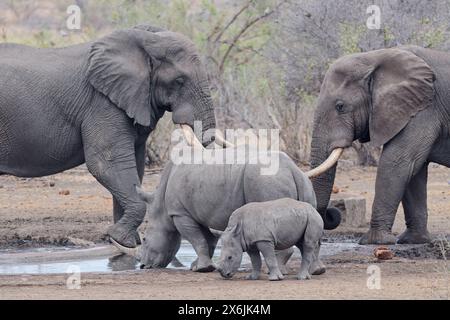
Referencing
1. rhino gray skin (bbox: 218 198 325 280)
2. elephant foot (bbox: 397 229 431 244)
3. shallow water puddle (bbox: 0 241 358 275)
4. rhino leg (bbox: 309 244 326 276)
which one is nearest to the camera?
rhino gray skin (bbox: 218 198 325 280)

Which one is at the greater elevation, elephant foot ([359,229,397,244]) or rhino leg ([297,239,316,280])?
rhino leg ([297,239,316,280])

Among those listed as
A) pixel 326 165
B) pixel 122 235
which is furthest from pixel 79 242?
pixel 326 165

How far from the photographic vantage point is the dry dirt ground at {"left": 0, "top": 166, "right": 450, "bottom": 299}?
30.9ft

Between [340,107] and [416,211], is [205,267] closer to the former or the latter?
[340,107]

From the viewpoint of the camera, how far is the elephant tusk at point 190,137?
12.4 meters

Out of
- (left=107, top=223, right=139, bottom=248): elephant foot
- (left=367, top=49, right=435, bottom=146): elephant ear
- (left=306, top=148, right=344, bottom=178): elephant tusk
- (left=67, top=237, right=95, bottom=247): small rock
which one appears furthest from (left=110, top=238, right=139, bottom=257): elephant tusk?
(left=367, top=49, right=435, bottom=146): elephant ear

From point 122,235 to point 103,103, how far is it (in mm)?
1356

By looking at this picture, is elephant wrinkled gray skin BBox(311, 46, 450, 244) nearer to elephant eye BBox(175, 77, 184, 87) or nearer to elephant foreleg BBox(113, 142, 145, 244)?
elephant eye BBox(175, 77, 184, 87)

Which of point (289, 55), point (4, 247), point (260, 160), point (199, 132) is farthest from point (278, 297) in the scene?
point (289, 55)

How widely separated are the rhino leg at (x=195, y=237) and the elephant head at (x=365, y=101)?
2.22 m

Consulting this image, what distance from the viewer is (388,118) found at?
1281cm

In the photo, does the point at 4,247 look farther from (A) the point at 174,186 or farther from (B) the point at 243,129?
(B) the point at 243,129

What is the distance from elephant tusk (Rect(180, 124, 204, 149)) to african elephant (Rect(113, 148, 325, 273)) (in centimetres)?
130
